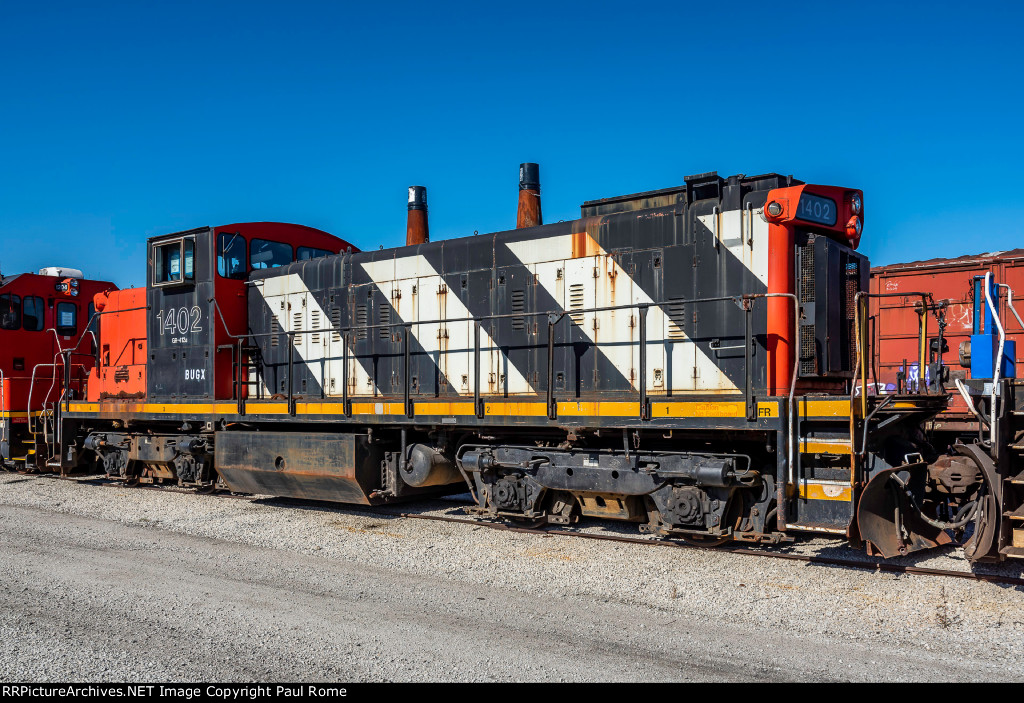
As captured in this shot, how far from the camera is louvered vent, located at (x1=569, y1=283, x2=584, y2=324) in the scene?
7.96 metres

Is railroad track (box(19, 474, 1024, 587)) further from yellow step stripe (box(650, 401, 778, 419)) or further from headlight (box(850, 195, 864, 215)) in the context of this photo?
headlight (box(850, 195, 864, 215))

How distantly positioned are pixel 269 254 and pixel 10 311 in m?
7.06

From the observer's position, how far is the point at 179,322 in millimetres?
10562

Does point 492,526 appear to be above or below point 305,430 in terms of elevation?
below

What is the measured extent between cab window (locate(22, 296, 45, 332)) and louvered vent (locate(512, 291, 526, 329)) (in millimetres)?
10994

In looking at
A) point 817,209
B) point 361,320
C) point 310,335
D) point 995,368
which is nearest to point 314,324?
→ point 310,335

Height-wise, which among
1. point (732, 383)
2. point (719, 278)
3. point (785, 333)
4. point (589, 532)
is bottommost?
point (589, 532)

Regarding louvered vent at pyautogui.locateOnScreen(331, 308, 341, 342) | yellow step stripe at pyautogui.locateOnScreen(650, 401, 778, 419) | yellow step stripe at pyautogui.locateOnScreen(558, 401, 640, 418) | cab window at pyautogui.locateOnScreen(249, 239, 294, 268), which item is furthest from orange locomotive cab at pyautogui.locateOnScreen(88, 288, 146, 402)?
yellow step stripe at pyautogui.locateOnScreen(650, 401, 778, 419)

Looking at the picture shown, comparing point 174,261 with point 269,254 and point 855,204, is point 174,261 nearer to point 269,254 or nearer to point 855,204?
point 269,254

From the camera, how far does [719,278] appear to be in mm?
7145
